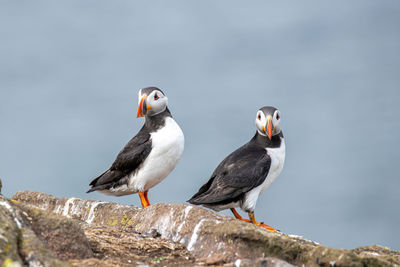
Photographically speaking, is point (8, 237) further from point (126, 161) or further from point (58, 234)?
point (126, 161)

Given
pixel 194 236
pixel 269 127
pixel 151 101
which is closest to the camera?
pixel 194 236

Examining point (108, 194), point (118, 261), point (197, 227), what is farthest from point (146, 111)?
point (118, 261)

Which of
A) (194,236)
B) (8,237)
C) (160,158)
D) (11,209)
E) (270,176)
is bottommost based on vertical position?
(8,237)

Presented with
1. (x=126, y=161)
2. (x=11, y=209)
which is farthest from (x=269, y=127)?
(x=11, y=209)

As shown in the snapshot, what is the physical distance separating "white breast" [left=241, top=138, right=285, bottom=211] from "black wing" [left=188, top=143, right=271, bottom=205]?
108 millimetres

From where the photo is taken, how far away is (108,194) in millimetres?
10062

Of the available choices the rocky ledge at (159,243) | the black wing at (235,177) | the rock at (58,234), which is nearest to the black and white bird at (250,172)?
the black wing at (235,177)

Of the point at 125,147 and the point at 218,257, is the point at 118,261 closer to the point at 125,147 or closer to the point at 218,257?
the point at 218,257

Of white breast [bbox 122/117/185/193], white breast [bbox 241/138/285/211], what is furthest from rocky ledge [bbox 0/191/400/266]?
white breast [bbox 122/117/185/193]

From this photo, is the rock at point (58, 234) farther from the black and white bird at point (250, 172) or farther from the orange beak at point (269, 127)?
the orange beak at point (269, 127)

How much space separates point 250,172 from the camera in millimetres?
8914

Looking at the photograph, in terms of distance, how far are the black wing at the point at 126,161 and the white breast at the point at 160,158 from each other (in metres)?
0.09

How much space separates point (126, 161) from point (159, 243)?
13.8ft

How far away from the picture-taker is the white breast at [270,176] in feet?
29.3
